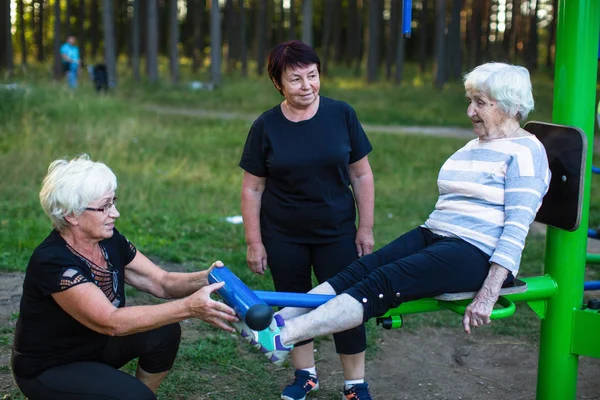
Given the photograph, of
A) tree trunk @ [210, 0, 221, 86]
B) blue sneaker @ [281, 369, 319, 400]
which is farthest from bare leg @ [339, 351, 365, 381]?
tree trunk @ [210, 0, 221, 86]

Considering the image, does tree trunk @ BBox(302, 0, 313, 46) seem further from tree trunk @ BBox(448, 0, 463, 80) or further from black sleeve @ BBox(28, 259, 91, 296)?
black sleeve @ BBox(28, 259, 91, 296)

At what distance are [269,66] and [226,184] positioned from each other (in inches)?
219

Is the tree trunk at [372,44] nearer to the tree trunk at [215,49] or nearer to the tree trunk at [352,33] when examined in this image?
the tree trunk at [215,49]

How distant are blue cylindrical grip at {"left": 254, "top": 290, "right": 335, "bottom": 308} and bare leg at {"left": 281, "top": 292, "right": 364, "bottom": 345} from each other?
0.13ft

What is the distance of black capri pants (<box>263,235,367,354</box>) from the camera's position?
3.30m

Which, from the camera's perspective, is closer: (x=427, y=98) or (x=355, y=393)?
(x=355, y=393)

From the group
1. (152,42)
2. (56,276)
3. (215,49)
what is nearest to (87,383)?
(56,276)

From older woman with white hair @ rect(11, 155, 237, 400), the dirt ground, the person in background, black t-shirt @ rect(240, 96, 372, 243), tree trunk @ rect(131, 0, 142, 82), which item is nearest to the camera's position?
older woman with white hair @ rect(11, 155, 237, 400)

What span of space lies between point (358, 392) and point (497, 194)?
1.18 meters

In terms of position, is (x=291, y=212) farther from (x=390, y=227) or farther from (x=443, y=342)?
(x=390, y=227)

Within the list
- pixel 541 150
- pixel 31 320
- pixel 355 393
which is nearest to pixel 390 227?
pixel 355 393

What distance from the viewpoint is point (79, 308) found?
2418 millimetres

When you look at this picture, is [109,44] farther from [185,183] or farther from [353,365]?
[353,365]

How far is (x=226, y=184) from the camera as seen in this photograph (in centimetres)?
865
